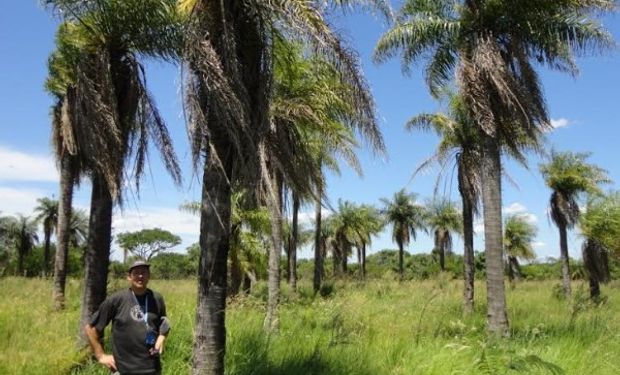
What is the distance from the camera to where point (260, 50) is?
6.09 metres

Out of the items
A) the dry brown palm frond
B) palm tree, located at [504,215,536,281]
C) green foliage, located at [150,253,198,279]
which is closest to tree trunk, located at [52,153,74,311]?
the dry brown palm frond

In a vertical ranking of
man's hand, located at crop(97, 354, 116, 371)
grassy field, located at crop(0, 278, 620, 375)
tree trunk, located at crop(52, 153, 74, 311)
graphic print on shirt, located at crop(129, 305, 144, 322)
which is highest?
tree trunk, located at crop(52, 153, 74, 311)

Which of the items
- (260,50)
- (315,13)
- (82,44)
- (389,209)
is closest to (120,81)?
(82,44)

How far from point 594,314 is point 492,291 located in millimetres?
1959

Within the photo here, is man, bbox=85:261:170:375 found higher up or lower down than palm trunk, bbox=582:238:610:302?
lower down

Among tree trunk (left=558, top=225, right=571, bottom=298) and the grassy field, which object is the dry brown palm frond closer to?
the grassy field

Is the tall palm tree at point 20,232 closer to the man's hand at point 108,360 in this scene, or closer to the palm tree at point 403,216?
the palm tree at point 403,216

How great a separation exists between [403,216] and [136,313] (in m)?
48.0

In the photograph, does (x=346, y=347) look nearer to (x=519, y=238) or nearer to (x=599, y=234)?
(x=599, y=234)

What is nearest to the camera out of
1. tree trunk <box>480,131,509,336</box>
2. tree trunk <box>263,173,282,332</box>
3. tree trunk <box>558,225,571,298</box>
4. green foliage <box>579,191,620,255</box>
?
tree trunk <box>263,173,282,332</box>

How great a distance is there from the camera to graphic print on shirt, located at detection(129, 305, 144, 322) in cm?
534

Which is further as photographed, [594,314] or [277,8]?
[594,314]

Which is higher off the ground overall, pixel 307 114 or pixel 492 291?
pixel 307 114

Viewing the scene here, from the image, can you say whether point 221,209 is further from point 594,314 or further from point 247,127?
point 594,314
